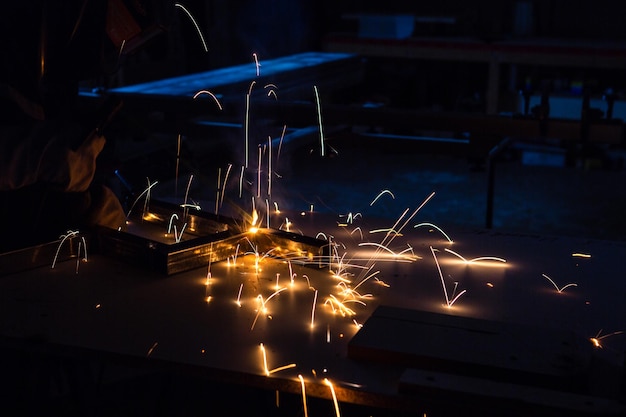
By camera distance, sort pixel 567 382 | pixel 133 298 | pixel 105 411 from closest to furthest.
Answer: pixel 567 382 → pixel 133 298 → pixel 105 411

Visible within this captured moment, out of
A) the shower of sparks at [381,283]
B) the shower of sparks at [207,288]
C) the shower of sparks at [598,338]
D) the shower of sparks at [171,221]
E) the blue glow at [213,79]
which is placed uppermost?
the blue glow at [213,79]

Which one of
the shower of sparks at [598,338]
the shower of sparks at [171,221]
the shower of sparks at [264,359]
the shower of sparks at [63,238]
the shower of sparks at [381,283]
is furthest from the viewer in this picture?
the shower of sparks at [171,221]

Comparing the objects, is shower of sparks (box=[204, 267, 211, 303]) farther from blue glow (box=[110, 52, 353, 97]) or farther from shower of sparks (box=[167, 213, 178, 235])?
blue glow (box=[110, 52, 353, 97])

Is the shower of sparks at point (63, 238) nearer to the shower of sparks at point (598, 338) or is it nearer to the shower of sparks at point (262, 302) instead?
the shower of sparks at point (262, 302)

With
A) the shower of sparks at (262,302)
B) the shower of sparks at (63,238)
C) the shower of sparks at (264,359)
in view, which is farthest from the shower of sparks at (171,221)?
the shower of sparks at (264,359)

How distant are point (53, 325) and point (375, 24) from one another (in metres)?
5.45

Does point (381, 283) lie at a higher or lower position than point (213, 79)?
lower

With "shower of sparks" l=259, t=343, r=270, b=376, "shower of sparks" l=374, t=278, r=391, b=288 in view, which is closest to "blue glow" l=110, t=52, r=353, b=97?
"shower of sparks" l=374, t=278, r=391, b=288

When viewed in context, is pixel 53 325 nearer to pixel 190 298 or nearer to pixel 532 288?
pixel 190 298

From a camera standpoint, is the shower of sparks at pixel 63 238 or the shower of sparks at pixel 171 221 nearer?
the shower of sparks at pixel 63 238

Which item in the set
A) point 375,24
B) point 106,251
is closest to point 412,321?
point 106,251

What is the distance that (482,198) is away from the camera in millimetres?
4723

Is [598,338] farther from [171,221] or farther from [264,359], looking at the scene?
[171,221]

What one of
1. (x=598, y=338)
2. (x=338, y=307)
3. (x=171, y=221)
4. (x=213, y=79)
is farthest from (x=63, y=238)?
(x=213, y=79)
